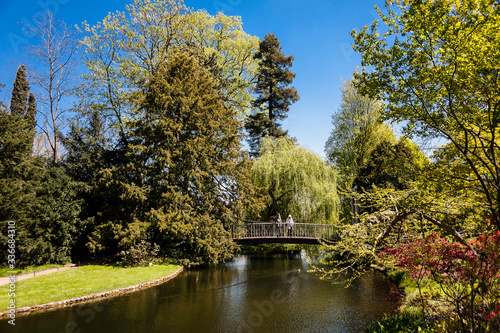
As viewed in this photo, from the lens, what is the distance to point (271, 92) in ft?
103

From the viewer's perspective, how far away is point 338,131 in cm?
2898

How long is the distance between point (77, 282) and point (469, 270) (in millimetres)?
12991

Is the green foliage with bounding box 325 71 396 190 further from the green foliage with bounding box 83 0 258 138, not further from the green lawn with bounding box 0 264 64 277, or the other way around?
the green lawn with bounding box 0 264 64 277

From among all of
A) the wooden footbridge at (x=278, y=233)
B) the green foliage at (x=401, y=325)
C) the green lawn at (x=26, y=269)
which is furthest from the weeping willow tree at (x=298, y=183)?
the green foliage at (x=401, y=325)

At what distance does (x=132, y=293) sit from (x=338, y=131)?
77.4 ft

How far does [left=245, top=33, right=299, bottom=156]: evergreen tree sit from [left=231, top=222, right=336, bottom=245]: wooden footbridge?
38.8ft

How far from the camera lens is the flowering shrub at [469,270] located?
4.52 meters

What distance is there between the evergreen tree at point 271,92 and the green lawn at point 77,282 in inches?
726

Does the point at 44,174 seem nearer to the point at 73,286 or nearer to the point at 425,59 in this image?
the point at 73,286

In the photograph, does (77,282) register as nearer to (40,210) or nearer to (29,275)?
(29,275)

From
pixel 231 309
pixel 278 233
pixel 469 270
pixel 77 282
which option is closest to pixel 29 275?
pixel 77 282

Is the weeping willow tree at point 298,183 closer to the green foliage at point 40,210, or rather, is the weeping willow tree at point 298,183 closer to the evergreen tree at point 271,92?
the evergreen tree at point 271,92

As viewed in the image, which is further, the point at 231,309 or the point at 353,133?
the point at 353,133

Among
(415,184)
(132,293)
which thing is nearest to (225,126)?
(132,293)
